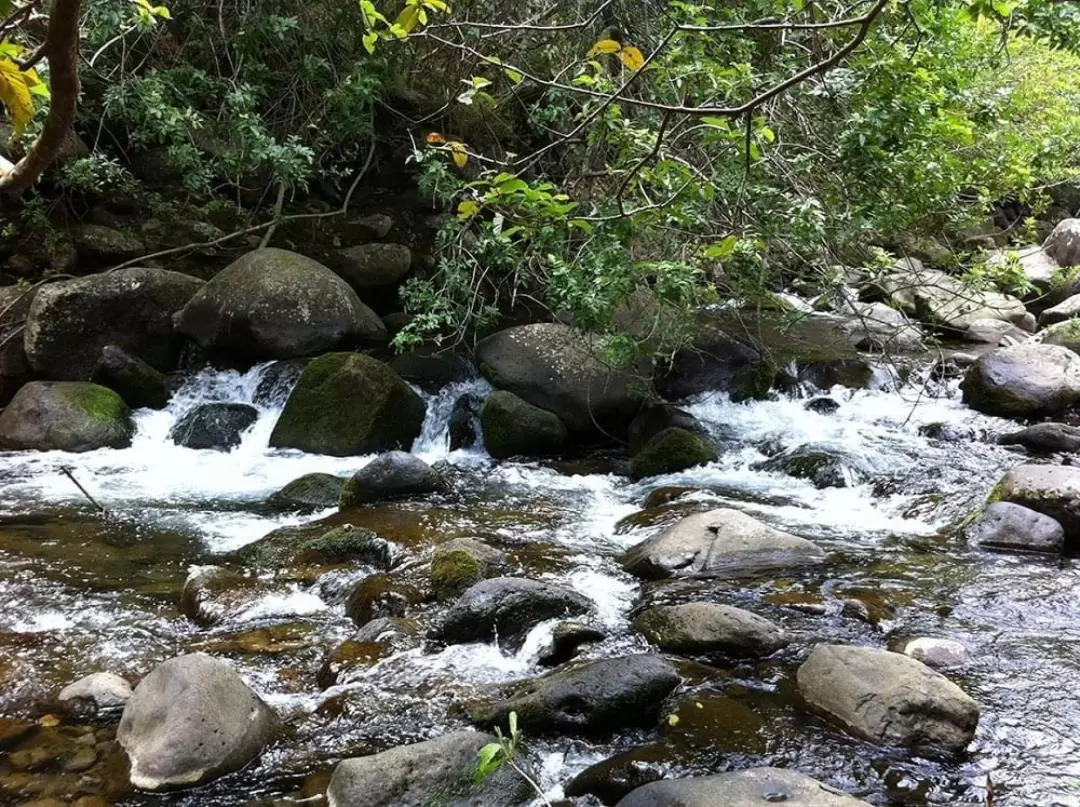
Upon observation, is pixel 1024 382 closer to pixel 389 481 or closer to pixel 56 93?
pixel 389 481

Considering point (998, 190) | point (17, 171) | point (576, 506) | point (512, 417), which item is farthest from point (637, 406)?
point (17, 171)

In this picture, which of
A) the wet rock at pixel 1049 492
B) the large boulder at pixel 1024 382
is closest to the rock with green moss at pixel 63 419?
the wet rock at pixel 1049 492

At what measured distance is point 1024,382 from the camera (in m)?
9.27

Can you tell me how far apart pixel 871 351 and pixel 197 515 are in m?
8.76

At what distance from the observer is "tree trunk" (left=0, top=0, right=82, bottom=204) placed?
133 centimetres

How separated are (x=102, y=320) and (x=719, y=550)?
7.45 m

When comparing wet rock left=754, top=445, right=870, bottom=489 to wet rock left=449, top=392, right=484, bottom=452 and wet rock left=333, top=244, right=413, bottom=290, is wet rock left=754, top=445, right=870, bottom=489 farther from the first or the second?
wet rock left=333, top=244, right=413, bottom=290

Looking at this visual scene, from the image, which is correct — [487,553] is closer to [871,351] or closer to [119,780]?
[119,780]

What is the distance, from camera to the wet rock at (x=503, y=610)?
14.9 ft

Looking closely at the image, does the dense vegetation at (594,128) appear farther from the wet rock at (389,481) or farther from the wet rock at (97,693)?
the wet rock at (97,693)

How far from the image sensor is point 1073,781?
3232mm

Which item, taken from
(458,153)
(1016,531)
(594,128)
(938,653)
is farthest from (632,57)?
(1016,531)

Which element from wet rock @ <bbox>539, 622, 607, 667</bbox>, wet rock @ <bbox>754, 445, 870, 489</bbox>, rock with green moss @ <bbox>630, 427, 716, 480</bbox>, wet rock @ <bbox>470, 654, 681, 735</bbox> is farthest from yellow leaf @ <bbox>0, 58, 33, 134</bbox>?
wet rock @ <bbox>754, 445, 870, 489</bbox>

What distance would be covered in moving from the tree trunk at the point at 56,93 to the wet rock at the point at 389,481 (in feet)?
17.9
